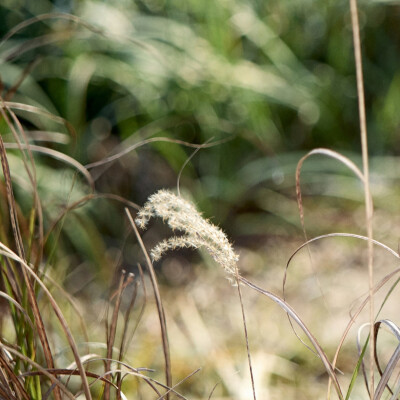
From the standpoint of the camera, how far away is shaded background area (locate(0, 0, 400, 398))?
2.42 meters

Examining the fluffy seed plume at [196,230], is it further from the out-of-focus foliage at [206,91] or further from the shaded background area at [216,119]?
the out-of-focus foliage at [206,91]

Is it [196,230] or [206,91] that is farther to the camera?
[206,91]

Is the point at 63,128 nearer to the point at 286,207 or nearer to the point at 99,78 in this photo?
the point at 99,78

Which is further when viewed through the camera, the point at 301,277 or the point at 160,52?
the point at 160,52

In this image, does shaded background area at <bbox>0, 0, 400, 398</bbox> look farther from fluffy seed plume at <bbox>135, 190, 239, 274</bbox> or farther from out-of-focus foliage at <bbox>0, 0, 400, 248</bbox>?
fluffy seed plume at <bbox>135, 190, 239, 274</bbox>

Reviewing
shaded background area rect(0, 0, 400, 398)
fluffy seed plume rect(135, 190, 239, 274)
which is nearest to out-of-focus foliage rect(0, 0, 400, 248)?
shaded background area rect(0, 0, 400, 398)

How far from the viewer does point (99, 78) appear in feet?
9.14

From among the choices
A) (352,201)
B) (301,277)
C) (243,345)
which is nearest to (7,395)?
(243,345)

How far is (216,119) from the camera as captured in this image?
2.61 meters

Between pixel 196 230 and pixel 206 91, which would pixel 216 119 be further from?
pixel 196 230

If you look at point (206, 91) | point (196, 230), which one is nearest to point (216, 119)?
point (206, 91)

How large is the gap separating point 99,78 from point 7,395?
6.90 ft

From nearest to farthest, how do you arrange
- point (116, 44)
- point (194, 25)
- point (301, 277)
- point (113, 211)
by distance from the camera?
point (301, 277), point (113, 211), point (116, 44), point (194, 25)

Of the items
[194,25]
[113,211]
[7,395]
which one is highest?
[194,25]
